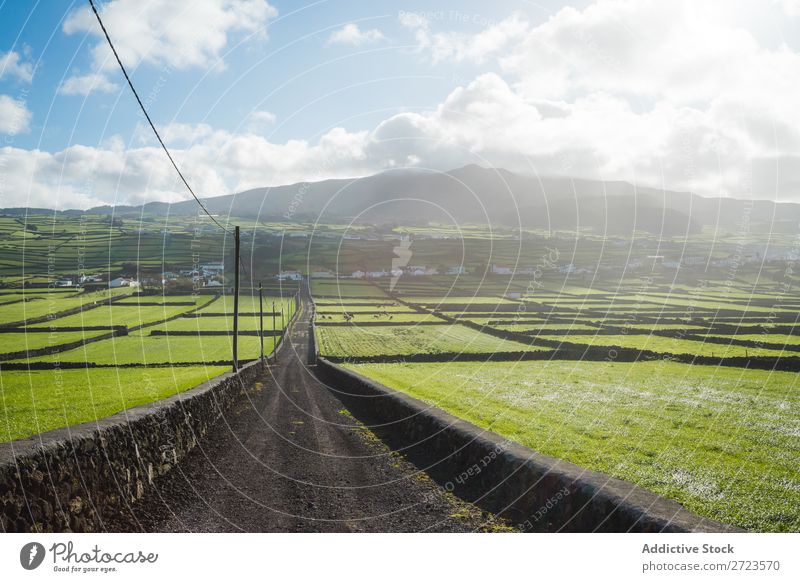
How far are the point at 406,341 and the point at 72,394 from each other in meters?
33.5

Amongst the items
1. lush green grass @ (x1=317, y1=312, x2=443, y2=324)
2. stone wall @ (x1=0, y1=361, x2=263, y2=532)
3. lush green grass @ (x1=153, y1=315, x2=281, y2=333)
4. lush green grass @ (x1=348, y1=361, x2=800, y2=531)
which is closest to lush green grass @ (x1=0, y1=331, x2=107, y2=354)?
lush green grass @ (x1=153, y1=315, x2=281, y2=333)

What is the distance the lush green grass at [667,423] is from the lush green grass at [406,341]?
12136mm

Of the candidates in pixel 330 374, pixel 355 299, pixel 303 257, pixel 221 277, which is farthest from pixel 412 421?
pixel 303 257

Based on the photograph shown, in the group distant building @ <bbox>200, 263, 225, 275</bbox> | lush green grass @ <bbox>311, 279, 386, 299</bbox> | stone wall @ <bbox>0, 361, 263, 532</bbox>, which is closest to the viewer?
stone wall @ <bbox>0, 361, 263, 532</bbox>

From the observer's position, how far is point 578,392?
26.4 m

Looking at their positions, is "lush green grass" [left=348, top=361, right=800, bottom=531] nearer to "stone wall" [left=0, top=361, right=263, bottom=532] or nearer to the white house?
"stone wall" [left=0, top=361, right=263, bottom=532]

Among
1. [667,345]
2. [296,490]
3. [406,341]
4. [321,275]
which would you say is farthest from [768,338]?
[321,275]

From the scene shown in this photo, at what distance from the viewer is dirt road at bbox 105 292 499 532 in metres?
7.85

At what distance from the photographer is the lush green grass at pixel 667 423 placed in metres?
9.04

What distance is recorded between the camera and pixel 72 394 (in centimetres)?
2742

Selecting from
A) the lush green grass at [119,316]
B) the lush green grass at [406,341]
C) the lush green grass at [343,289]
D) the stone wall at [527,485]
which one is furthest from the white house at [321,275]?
the stone wall at [527,485]

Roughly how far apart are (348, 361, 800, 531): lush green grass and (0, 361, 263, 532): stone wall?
8.56m

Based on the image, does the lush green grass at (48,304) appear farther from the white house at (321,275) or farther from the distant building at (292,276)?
the white house at (321,275)

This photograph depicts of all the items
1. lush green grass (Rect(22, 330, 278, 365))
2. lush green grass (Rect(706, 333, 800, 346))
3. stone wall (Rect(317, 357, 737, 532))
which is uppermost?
stone wall (Rect(317, 357, 737, 532))
